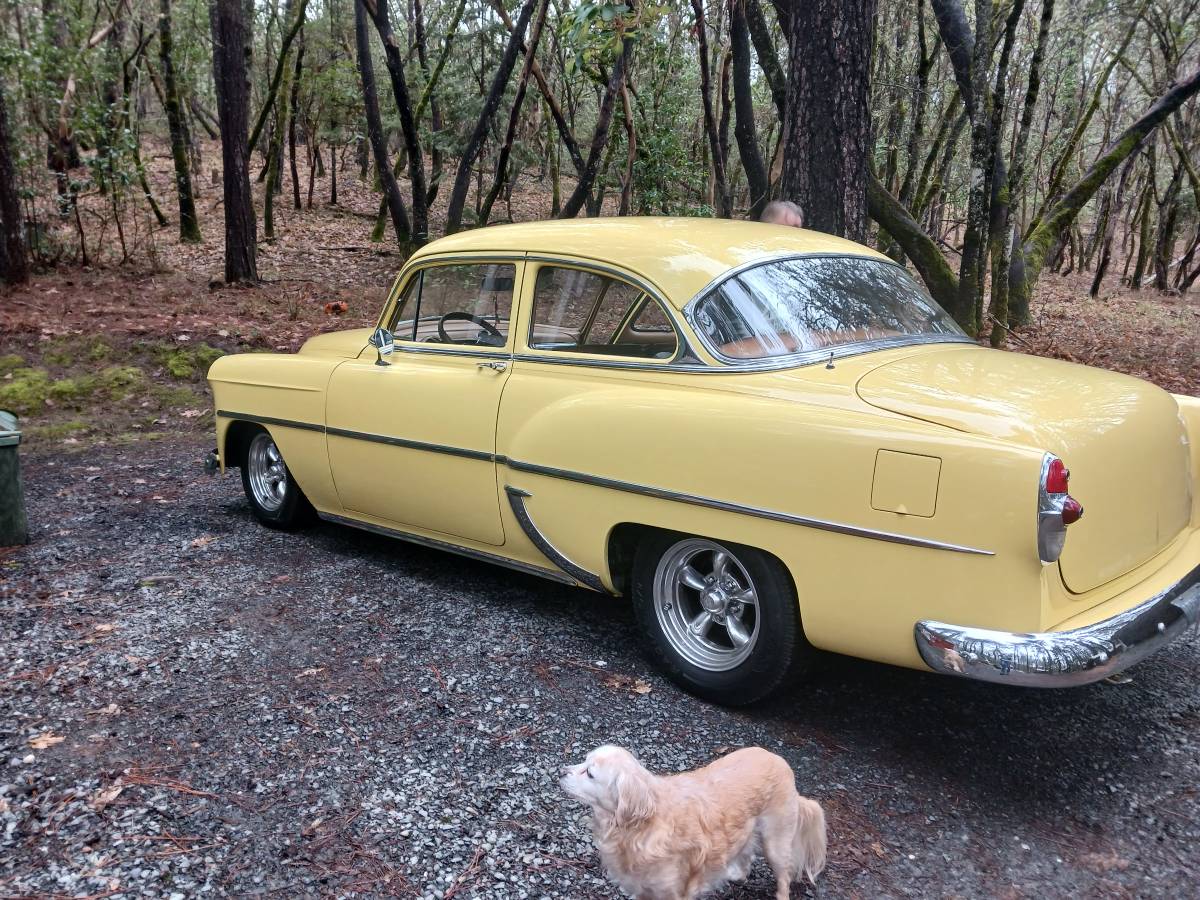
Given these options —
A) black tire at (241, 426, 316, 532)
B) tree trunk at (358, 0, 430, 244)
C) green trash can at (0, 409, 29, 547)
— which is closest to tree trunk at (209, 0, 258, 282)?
tree trunk at (358, 0, 430, 244)

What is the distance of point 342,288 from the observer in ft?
42.6

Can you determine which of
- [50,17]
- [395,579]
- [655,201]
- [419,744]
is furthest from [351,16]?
[419,744]

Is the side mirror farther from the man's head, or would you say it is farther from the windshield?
the man's head

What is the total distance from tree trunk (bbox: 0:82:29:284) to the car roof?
7.97 m

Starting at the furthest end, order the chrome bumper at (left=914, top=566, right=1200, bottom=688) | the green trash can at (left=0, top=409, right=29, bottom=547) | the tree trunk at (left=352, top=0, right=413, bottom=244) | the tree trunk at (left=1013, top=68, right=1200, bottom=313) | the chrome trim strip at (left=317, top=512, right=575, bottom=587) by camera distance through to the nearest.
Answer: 1. the tree trunk at (left=352, top=0, right=413, bottom=244)
2. the tree trunk at (left=1013, top=68, right=1200, bottom=313)
3. the green trash can at (left=0, top=409, right=29, bottom=547)
4. the chrome trim strip at (left=317, top=512, right=575, bottom=587)
5. the chrome bumper at (left=914, top=566, right=1200, bottom=688)

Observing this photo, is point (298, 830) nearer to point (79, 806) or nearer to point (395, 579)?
point (79, 806)

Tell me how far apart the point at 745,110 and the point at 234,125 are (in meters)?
6.52

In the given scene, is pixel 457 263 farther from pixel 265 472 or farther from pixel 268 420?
pixel 265 472

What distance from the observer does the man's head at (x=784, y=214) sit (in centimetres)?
588

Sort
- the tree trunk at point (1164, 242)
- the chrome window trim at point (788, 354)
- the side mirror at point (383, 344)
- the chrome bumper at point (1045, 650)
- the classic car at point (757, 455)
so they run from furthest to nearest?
1. the tree trunk at point (1164, 242)
2. the side mirror at point (383, 344)
3. the chrome window trim at point (788, 354)
4. the classic car at point (757, 455)
5. the chrome bumper at point (1045, 650)

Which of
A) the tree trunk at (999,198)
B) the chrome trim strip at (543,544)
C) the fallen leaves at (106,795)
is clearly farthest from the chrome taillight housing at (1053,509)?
the tree trunk at (999,198)

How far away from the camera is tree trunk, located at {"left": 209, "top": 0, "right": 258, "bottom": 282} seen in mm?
11422

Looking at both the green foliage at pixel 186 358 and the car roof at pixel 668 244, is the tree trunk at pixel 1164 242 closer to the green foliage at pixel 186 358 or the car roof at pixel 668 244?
the green foliage at pixel 186 358

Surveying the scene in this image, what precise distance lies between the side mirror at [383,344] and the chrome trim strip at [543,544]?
1168mm
